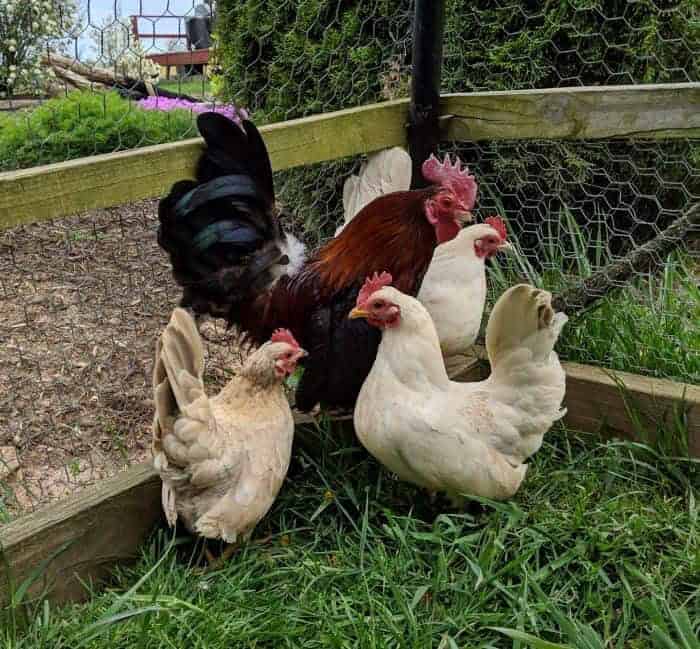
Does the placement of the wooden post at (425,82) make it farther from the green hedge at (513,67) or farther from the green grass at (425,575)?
the green grass at (425,575)

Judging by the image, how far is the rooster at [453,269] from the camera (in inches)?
82.7

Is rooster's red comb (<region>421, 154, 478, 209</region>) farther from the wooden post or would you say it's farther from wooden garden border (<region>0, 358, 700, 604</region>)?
wooden garden border (<region>0, 358, 700, 604</region>)

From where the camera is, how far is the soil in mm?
2176

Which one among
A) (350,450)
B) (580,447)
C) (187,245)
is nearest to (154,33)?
(187,245)

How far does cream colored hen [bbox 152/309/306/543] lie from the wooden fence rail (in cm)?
34

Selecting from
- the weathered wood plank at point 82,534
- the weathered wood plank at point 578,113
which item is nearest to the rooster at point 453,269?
the weathered wood plank at point 578,113

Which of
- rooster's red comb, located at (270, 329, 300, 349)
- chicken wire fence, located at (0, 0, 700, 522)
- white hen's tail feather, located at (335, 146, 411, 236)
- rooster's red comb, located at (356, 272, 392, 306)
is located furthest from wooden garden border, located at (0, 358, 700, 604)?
white hen's tail feather, located at (335, 146, 411, 236)

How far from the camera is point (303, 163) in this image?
6.69ft

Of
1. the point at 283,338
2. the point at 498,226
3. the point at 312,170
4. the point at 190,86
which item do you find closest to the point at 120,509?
the point at 283,338

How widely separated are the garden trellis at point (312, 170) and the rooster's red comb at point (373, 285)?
425 mm

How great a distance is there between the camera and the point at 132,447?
7.43 ft

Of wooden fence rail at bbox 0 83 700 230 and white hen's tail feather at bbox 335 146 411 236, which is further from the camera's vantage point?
white hen's tail feather at bbox 335 146 411 236

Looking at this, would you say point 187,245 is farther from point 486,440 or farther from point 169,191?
point 486,440

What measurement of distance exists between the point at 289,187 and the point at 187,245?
174 centimetres
